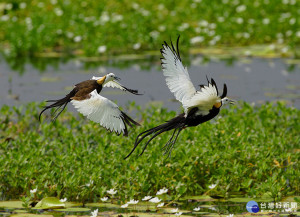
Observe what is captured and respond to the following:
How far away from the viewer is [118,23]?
15766 mm

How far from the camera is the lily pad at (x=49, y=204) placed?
19.4ft

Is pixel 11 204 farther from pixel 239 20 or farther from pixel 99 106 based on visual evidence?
pixel 239 20

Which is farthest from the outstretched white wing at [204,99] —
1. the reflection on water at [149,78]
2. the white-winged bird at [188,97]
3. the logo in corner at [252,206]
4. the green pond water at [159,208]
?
the reflection on water at [149,78]

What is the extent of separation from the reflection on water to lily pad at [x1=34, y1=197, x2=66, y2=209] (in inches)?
160

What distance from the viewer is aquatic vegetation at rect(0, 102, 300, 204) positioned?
628 cm

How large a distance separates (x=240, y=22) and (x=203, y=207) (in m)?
10.4

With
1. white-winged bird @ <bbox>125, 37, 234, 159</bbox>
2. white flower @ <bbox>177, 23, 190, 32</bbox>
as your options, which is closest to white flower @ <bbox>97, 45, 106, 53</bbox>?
white flower @ <bbox>177, 23, 190, 32</bbox>

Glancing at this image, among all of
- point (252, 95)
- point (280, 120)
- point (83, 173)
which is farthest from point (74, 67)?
point (83, 173)

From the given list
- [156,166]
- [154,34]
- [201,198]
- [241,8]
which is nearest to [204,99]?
[201,198]

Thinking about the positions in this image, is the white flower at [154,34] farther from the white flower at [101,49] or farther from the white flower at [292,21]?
the white flower at [292,21]

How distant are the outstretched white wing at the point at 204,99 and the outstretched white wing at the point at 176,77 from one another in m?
0.09

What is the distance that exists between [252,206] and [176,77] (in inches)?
71.4

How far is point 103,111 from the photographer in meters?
4.62

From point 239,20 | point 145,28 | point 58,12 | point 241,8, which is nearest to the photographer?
point 145,28
